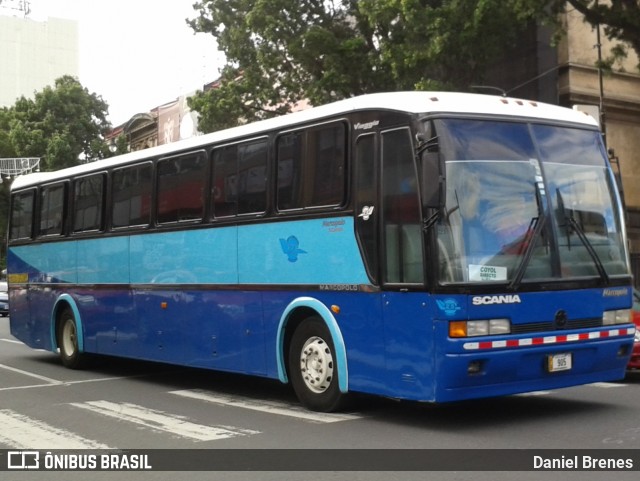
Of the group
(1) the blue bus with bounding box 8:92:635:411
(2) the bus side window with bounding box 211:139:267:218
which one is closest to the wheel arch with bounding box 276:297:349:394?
(1) the blue bus with bounding box 8:92:635:411

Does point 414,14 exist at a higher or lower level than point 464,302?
higher

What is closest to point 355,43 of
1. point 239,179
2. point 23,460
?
point 239,179

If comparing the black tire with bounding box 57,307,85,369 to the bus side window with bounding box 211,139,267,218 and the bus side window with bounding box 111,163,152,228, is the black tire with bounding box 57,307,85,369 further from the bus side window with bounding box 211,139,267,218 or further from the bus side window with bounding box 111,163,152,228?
the bus side window with bounding box 211,139,267,218

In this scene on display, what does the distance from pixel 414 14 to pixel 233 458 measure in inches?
634

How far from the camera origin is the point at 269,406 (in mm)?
10484

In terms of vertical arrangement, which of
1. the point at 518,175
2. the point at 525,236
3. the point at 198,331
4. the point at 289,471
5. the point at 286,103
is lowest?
the point at 289,471

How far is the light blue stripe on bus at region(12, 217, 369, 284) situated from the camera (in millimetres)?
9391

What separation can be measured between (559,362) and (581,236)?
127 centimetres

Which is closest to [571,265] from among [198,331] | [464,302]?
[464,302]

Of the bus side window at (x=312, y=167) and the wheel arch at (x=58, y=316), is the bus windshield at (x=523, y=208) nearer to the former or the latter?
the bus side window at (x=312, y=167)

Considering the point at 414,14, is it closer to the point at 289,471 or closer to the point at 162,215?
the point at 162,215

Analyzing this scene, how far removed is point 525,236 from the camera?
27.8 ft

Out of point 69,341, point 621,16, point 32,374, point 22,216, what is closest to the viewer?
point 32,374

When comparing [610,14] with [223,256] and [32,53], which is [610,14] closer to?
[223,256]
